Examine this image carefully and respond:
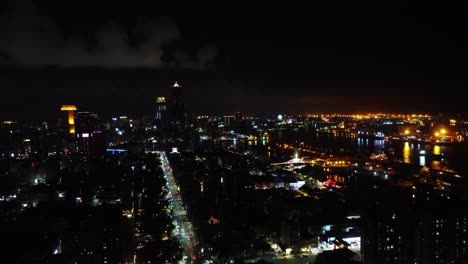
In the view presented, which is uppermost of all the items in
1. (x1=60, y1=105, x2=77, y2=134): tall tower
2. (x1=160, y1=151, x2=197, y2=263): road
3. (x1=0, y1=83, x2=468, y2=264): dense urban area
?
(x1=60, y1=105, x2=77, y2=134): tall tower

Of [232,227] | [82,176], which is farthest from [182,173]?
[232,227]

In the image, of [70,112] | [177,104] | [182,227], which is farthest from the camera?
[177,104]

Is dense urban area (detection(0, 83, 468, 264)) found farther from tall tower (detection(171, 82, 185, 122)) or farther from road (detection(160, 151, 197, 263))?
tall tower (detection(171, 82, 185, 122))

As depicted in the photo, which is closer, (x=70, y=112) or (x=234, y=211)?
(x=234, y=211)

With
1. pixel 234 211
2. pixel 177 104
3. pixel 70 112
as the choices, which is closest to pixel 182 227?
pixel 234 211

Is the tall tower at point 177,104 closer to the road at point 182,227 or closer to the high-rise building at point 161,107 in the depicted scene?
the high-rise building at point 161,107

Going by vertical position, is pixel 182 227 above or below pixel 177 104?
below

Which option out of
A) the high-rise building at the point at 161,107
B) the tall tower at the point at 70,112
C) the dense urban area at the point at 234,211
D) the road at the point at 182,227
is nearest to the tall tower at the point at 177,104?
the high-rise building at the point at 161,107

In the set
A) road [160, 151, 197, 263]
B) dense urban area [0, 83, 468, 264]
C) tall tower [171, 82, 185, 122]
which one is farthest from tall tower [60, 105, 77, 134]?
road [160, 151, 197, 263]

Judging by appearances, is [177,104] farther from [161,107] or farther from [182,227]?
[182,227]
